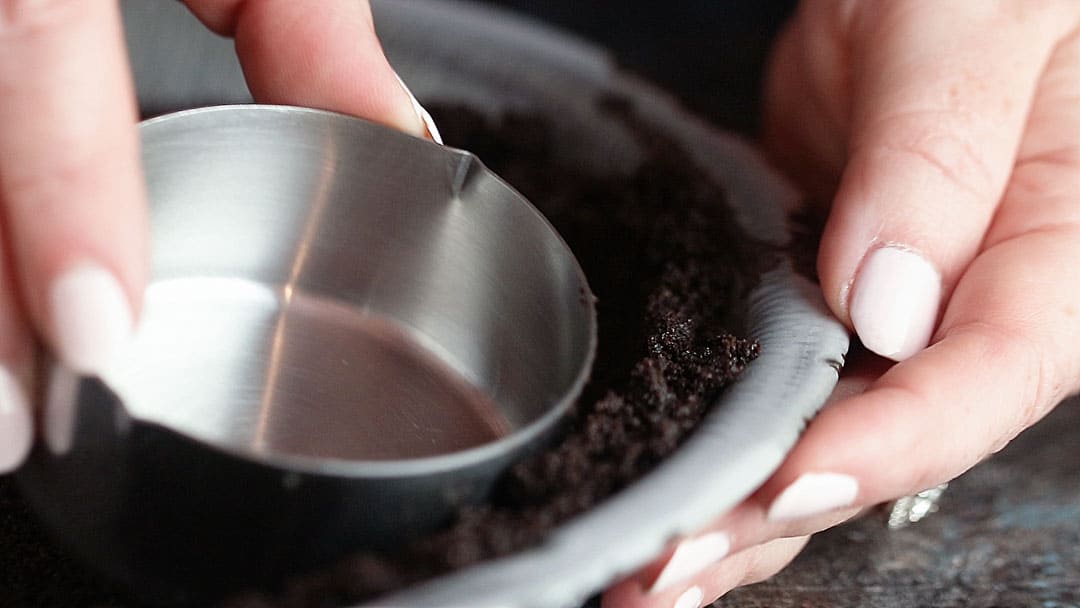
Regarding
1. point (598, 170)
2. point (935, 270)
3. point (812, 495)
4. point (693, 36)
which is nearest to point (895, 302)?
point (935, 270)

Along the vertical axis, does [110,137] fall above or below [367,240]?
above

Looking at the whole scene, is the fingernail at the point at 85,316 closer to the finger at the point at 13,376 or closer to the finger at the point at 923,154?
the finger at the point at 13,376

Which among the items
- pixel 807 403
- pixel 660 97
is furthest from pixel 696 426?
pixel 660 97

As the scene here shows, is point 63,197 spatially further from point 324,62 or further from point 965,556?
point 965,556

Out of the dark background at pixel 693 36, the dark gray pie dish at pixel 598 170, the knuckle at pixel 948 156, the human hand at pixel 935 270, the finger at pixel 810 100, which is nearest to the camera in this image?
the dark gray pie dish at pixel 598 170

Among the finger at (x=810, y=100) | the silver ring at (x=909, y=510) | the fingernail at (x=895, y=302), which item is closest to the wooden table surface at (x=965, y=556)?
the silver ring at (x=909, y=510)

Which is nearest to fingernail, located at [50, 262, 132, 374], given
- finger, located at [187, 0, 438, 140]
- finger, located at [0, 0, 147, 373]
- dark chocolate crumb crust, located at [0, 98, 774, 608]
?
finger, located at [0, 0, 147, 373]

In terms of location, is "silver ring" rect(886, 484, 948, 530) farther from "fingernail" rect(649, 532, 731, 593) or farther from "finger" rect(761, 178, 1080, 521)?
"fingernail" rect(649, 532, 731, 593)

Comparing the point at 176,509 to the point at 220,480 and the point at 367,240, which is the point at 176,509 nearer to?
the point at 220,480
